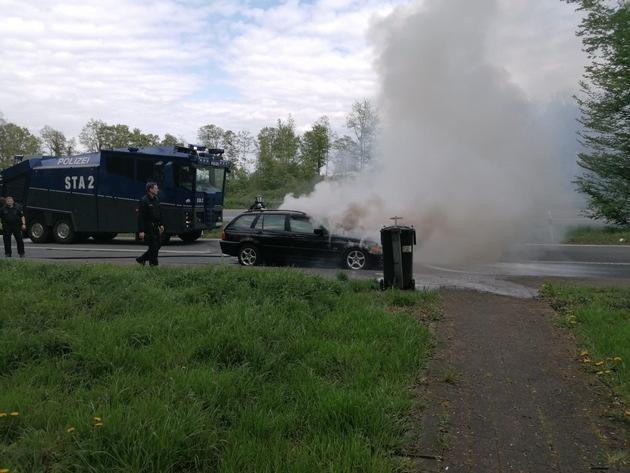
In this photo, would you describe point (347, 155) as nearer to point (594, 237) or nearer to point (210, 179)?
point (210, 179)

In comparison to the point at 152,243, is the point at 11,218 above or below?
above

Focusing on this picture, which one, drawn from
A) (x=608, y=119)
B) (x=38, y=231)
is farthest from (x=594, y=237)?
(x=38, y=231)

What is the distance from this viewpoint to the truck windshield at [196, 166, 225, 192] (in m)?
18.4

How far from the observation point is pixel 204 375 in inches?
163

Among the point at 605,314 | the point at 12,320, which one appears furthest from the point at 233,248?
the point at 605,314

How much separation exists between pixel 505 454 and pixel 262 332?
8.52 feet

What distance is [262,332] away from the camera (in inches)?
207

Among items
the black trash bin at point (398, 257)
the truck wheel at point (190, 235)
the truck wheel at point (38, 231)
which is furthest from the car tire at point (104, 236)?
the black trash bin at point (398, 257)

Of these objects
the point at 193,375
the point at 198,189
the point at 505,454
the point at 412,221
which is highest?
the point at 198,189

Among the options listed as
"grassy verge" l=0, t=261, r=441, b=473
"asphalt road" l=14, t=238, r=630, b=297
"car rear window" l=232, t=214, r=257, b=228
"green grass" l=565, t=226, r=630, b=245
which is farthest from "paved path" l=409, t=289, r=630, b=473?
"green grass" l=565, t=226, r=630, b=245

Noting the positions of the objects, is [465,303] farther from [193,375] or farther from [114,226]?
[114,226]

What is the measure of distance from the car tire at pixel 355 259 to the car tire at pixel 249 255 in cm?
218

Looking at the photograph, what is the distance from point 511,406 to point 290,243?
8.76 metres

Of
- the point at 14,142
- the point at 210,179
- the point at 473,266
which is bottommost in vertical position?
the point at 473,266
